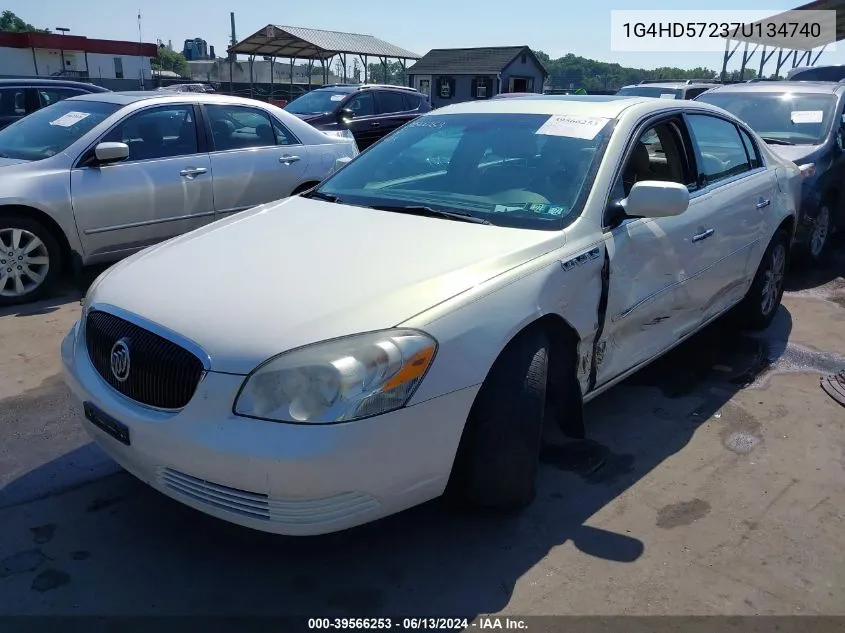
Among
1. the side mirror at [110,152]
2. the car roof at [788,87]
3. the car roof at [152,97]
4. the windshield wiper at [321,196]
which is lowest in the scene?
the windshield wiper at [321,196]

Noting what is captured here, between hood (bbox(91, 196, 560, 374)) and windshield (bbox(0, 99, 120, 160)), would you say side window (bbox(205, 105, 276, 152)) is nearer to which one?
windshield (bbox(0, 99, 120, 160))

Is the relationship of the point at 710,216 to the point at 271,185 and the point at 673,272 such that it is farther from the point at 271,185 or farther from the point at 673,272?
the point at 271,185

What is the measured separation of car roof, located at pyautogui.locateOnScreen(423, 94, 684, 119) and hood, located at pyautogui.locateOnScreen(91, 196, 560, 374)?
98 cm

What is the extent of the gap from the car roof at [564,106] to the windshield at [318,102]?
8.62m

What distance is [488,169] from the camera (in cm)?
338

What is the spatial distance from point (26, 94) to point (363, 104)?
5.41 metres

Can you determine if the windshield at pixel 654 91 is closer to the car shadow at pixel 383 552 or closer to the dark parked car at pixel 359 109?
the dark parked car at pixel 359 109

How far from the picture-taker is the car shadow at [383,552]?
2377 millimetres

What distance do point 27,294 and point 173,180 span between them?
1441mm

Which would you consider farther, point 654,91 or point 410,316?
point 654,91

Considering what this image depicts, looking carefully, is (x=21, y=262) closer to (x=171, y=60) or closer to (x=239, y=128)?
(x=239, y=128)

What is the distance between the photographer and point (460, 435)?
93.7 inches

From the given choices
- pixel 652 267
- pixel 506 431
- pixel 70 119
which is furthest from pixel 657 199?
pixel 70 119

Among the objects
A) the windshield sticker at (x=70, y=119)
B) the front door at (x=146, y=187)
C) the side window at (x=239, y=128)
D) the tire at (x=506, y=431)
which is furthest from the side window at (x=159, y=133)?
the tire at (x=506, y=431)
